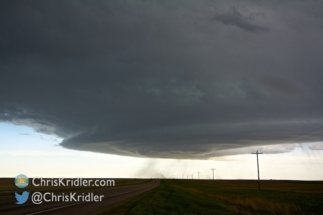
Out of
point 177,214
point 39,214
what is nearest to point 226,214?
point 177,214

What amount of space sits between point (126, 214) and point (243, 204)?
84.3ft

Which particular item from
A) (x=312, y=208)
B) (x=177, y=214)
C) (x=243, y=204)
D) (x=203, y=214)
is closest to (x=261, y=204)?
(x=243, y=204)

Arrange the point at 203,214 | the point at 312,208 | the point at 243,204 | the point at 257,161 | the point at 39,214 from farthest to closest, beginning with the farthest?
the point at 257,161 < the point at 243,204 < the point at 312,208 < the point at 203,214 < the point at 39,214

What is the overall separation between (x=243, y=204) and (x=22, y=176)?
30051 millimetres

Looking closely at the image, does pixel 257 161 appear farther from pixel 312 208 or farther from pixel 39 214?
pixel 39 214

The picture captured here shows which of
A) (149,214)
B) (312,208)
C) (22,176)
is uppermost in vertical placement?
(22,176)

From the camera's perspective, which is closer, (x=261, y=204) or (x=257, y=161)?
(x=261, y=204)

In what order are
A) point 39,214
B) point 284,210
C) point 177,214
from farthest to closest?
point 284,210 < point 177,214 < point 39,214

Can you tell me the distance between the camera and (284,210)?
34.2 meters

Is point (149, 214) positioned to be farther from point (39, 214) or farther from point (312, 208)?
point (312, 208)

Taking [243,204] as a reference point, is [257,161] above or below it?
above

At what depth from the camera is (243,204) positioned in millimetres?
41094

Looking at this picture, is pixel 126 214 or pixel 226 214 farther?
pixel 226 214

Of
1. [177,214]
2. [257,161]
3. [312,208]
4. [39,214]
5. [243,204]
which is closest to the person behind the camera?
[39,214]
